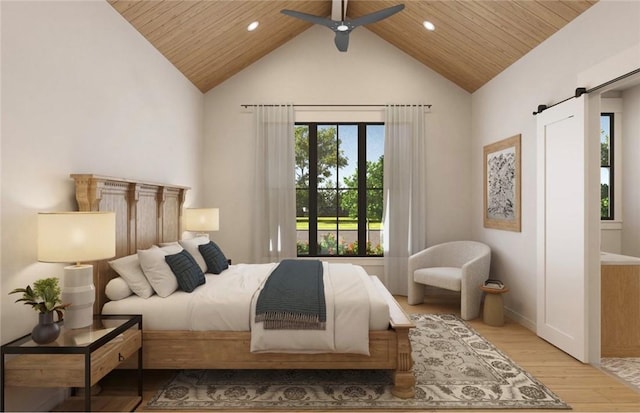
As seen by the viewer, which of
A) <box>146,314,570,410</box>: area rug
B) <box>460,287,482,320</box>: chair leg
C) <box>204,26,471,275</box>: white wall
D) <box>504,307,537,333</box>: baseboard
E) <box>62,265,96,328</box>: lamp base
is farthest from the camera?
<box>204,26,471,275</box>: white wall

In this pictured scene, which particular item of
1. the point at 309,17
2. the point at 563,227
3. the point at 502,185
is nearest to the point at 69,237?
the point at 309,17

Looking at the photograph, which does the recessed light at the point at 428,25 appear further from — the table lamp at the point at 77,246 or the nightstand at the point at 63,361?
the nightstand at the point at 63,361

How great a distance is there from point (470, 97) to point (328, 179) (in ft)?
8.17

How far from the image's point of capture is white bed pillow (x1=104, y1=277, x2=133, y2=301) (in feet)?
8.54

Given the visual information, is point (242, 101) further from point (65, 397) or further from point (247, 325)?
point (65, 397)

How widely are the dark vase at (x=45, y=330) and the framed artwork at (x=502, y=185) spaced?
4.31 meters

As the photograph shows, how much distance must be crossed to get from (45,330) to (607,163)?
19.9 ft

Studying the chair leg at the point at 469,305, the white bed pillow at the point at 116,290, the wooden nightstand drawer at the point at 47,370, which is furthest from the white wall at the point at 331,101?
the wooden nightstand drawer at the point at 47,370

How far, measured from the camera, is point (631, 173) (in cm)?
444

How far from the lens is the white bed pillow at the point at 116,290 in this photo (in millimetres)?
2604

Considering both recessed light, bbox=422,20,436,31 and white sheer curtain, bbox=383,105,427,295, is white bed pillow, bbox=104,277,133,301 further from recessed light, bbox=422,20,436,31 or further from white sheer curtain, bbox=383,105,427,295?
recessed light, bbox=422,20,436,31

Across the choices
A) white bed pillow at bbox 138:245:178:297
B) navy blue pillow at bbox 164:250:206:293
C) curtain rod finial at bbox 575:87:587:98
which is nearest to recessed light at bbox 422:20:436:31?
curtain rod finial at bbox 575:87:587:98

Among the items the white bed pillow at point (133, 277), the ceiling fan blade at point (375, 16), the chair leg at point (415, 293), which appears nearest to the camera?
the white bed pillow at point (133, 277)

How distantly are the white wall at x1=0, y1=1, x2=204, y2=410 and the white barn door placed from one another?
13.1ft
